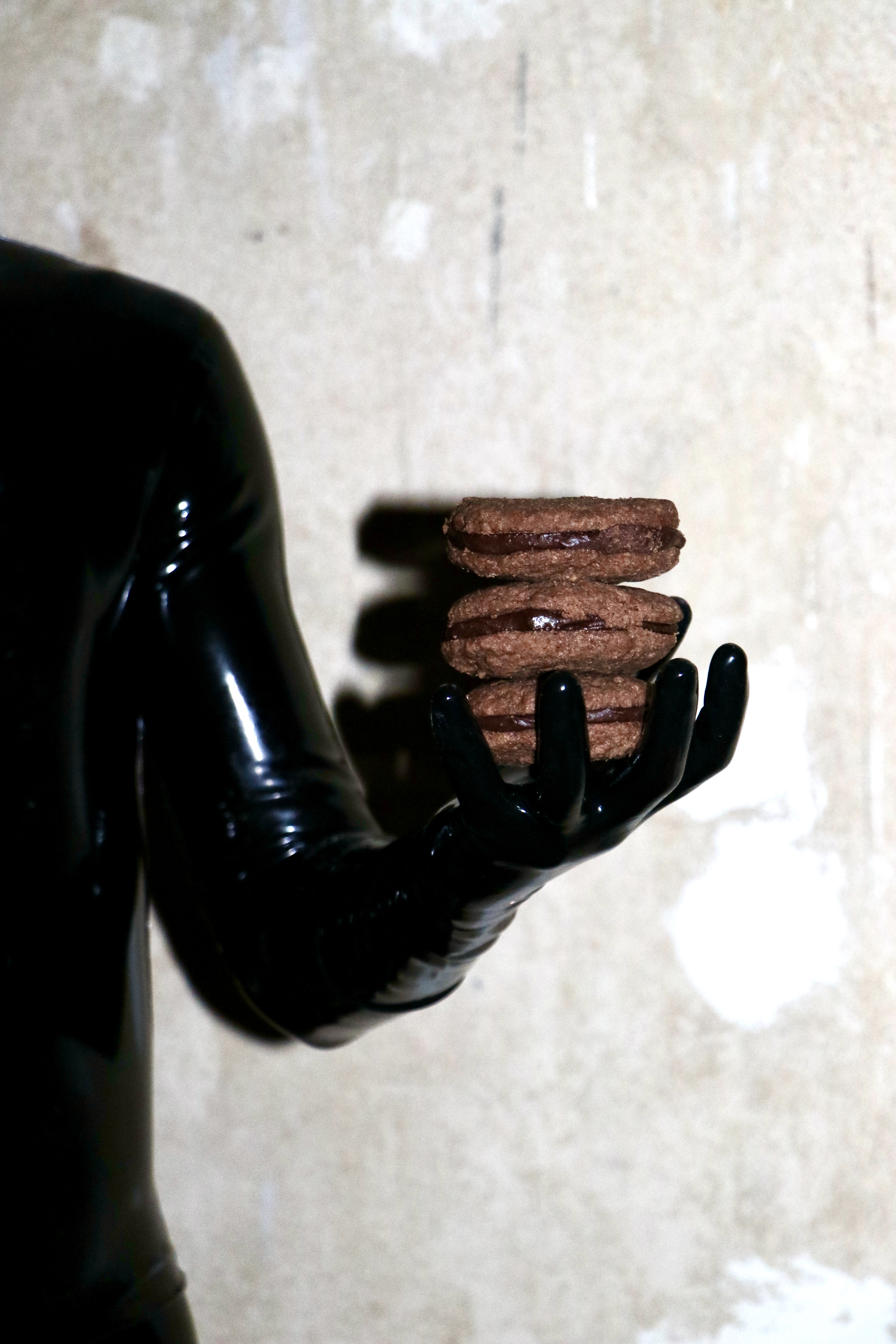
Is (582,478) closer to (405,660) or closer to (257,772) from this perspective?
(405,660)

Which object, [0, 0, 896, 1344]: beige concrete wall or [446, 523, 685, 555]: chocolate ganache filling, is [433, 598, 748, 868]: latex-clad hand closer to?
[446, 523, 685, 555]: chocolate ganache filling

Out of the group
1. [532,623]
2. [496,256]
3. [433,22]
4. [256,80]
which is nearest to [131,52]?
[256,80]

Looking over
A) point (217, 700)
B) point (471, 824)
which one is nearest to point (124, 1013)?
point (217, 700)

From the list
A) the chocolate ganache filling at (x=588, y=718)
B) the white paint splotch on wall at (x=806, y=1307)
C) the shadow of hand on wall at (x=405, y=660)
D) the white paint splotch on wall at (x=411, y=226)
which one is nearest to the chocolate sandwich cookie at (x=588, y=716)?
the chocolate ganache filling at (x=588, y=718)

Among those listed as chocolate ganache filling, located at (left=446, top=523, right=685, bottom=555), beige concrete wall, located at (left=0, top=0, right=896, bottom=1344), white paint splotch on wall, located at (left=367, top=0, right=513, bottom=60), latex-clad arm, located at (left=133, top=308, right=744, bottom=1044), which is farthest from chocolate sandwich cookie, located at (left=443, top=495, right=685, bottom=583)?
white paint splotch on wall, located at (left=367, top=0, right=513, bottom=60)

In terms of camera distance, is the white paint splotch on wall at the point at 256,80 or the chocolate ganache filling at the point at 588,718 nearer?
the chocolate ganache filling at the point at 588,718

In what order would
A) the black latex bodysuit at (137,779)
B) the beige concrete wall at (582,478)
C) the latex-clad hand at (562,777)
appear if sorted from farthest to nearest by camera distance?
the beige concrete wall at (582,478) < the black latex bodysuit at (137,779) < the latex-clad hand at (562,777)

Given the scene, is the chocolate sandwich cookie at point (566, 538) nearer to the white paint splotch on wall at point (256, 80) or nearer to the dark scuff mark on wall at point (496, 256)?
the dark scuff mark on wall at point (496, 256)
